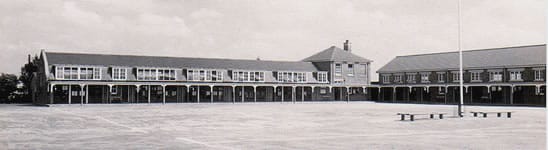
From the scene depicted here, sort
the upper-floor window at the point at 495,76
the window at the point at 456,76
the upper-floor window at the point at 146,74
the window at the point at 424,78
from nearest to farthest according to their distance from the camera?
the upper-floor window at the point at 495,76, the upper-floor window at the point at 146,74, the window at the point at 456,76, the window at the point at 424,78

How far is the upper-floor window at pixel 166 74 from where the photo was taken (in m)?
55.3

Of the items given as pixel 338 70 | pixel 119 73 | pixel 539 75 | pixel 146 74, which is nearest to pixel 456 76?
pixel 539 75

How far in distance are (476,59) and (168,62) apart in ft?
100

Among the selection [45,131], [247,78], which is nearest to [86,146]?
[45,131]

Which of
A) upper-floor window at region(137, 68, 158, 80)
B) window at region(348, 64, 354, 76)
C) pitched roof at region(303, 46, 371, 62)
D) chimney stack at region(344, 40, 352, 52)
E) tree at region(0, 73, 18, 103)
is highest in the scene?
chimney stack at region(344, 40, 352, 52)

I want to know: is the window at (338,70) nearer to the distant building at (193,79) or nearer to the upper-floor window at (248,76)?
the distant building at (193,79)

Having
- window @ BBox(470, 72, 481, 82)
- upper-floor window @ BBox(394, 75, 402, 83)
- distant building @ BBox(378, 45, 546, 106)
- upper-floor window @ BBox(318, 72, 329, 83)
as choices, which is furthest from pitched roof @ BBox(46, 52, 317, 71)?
window @ BBox(470, 72, 481, 82)

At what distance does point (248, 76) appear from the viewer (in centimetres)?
6116

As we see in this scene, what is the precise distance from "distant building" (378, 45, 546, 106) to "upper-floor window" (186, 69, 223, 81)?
19609mm

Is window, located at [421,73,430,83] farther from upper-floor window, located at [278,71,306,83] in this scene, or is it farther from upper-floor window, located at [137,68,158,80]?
upper-floor window, located at [137,68,158,80]

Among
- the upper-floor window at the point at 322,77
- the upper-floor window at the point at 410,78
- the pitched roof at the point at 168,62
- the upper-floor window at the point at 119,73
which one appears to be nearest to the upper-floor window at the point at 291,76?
the pitched roof at the point at 168,62

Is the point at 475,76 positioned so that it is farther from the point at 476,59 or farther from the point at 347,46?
the point at 347,46

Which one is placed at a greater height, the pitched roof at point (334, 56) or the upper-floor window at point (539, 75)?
the pitched roof at point (334, 56)

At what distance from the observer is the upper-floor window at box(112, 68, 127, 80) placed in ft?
174
